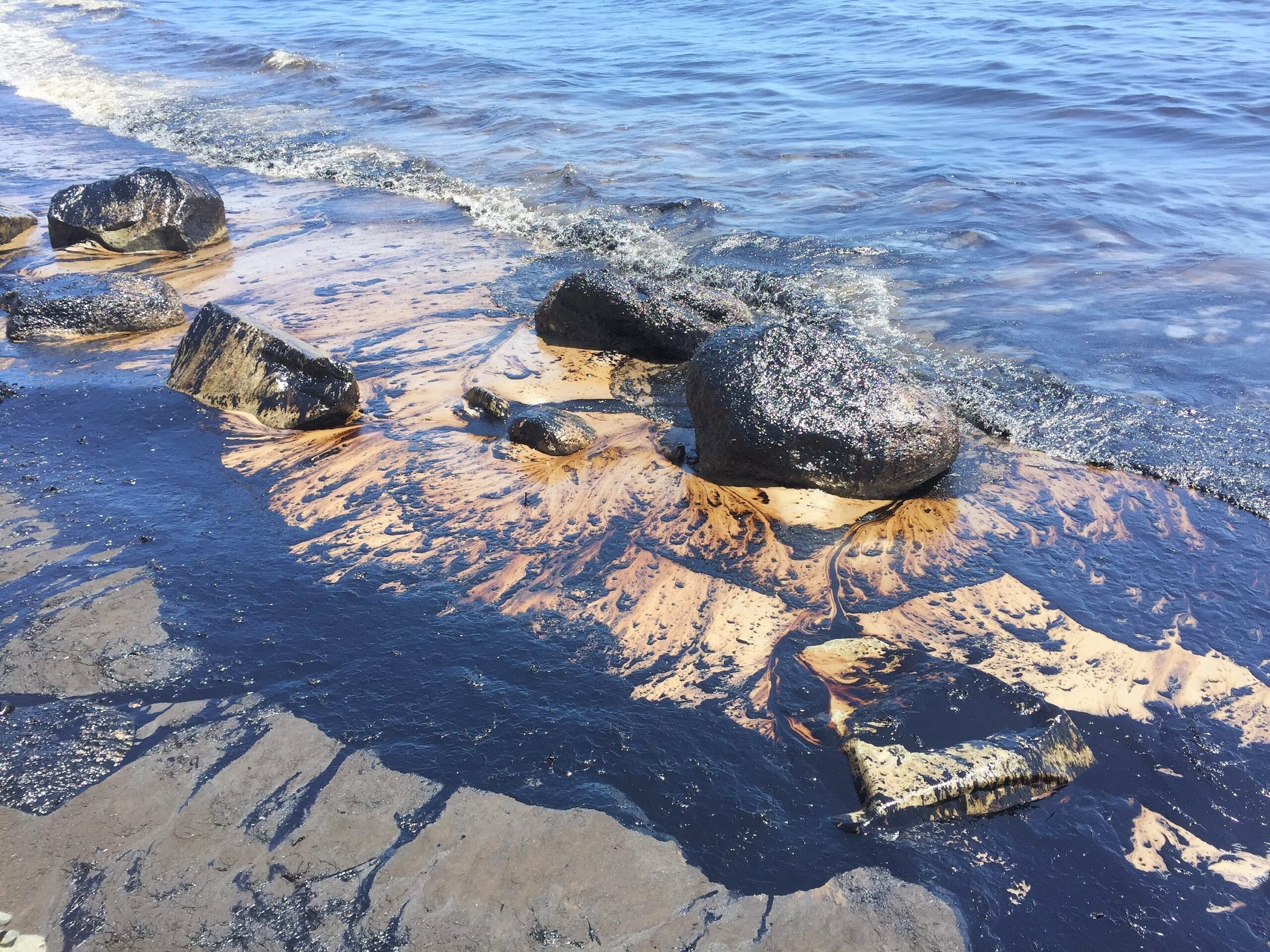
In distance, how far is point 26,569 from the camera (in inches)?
138

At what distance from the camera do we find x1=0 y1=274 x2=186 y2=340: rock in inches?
225

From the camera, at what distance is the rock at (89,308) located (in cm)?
571

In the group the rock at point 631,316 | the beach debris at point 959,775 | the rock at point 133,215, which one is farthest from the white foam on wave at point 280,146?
the beach debris at point 959,775

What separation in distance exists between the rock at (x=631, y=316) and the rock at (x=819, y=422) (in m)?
1.06

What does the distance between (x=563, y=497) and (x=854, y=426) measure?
4.85 feet

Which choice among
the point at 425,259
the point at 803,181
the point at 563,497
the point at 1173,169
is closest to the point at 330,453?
the point at 563,497

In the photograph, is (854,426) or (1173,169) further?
(1173,169)

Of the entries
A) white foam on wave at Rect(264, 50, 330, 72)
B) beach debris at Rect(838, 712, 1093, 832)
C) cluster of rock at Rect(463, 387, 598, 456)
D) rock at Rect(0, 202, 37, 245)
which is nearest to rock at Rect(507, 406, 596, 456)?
cluster of rock at Rect(463, 387, 598, 456)

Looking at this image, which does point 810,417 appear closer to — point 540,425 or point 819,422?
point 819,422

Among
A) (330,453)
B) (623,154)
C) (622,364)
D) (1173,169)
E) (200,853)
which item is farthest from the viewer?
(623,154)

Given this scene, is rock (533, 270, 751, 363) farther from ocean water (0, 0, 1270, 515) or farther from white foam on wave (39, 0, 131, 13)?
white foam on wave (39, 0, 131, 13)

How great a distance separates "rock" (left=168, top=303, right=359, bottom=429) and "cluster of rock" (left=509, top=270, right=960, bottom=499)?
1.07 meters

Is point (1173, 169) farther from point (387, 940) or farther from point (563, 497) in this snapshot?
point (387, 940)

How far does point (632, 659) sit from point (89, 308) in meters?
4.84
